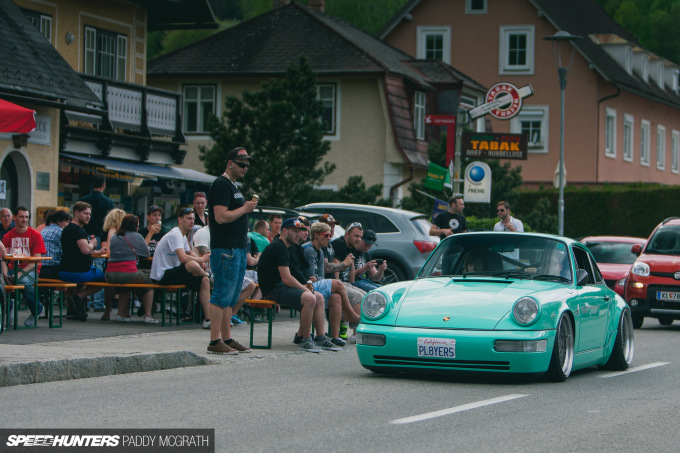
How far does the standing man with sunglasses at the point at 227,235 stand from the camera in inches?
486

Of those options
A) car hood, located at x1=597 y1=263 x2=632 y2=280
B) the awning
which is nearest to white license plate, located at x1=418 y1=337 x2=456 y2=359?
car hood, located at x1=597 y1=263 x2=632 y2=280

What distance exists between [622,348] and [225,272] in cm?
428

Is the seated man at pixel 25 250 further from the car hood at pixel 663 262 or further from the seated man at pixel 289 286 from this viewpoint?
the car hood at pixel 663 262

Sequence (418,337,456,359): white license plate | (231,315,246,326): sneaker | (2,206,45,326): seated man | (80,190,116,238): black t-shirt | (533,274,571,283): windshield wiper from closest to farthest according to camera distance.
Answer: (418,337,456,359): white license plate < (533,274,571,283): windshield wiper < (2,206,45,326): seated man < (231,315,246,326): sneaker < (80,190,116,238): black t-shirt

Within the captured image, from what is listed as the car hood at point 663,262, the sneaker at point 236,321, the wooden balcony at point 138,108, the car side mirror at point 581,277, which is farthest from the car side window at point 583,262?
the wooden balcony at point 138,108

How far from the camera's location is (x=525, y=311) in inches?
420

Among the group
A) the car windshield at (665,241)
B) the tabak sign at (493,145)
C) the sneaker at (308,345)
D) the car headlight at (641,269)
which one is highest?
the tabak sign at (493,145)

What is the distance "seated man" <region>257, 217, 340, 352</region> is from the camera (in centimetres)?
1374

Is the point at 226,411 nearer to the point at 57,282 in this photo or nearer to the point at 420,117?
the point at 57,282

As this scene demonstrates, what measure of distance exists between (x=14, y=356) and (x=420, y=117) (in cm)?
3366

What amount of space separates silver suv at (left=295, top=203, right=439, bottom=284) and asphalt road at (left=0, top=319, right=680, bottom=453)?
401 inches

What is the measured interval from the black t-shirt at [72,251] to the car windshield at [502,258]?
19.5ft

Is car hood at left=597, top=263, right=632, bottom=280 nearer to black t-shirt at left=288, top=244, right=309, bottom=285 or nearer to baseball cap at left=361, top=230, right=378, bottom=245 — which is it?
baseball cap at left=361, top=230, right=378, bottom=245

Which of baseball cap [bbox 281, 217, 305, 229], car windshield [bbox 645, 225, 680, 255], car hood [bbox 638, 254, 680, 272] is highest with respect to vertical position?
baseball cap [bbox 281, 217, 305, 229]
